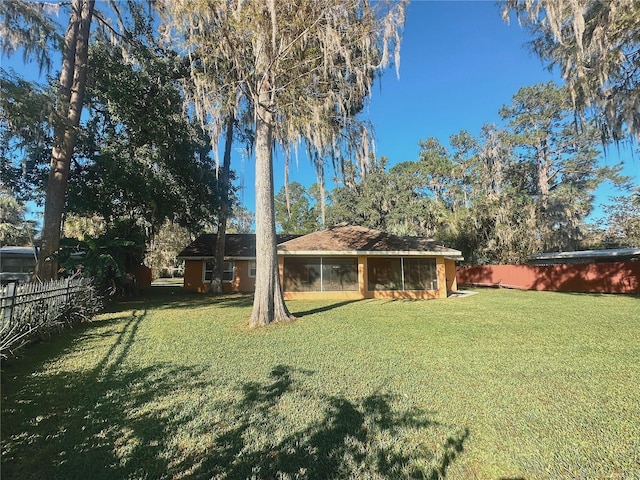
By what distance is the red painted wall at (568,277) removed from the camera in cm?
1455

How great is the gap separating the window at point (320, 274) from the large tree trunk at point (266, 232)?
589cm

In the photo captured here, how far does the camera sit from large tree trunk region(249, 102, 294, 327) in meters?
7.96

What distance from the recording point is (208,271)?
1788cm

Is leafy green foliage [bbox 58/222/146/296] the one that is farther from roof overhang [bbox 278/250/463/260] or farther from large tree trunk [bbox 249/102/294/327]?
roof overhang [bbox 278/250/463/260]

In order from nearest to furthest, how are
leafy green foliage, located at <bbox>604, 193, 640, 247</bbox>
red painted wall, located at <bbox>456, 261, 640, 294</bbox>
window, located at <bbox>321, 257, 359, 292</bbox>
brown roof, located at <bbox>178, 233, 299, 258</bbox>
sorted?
window, located at <bbox>321, 257, 359, 292</bbox>, red painted wall, located at <bbox>456, 261, 640, 294</bbox>, brown roof, located at <bbox>178, 233, 299, 258</bbox>, leafy green foliage, located at <bbox>604, 193, 640, 247</bbox>

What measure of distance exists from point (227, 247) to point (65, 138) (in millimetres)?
10132

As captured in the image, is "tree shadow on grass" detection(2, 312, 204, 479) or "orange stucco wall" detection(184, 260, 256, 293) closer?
"tree shadow on grass" detection(2, 312, 204, 479)

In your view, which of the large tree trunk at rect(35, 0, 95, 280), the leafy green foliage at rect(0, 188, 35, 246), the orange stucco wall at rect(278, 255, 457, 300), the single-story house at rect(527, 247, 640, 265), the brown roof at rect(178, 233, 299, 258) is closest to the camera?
the large tree trunk at rect(35, 0, 95, 280)

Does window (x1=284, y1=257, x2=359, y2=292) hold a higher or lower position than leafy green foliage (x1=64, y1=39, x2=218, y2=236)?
lower

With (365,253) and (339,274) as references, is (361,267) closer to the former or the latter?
(365,253)

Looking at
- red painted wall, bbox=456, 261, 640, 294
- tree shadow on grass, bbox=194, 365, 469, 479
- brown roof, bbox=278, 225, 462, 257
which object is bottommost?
tree shadow on grass, bbox=194, 365, 469, 479

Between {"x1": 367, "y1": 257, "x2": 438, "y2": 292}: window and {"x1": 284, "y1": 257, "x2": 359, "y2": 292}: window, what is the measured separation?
3.49 ft

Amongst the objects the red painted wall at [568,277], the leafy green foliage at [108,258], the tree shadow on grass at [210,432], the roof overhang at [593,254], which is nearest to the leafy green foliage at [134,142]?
the leafy green foliage at [108,258]

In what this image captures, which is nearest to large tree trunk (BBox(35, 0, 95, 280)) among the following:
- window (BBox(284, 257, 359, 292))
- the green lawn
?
the green lawn
